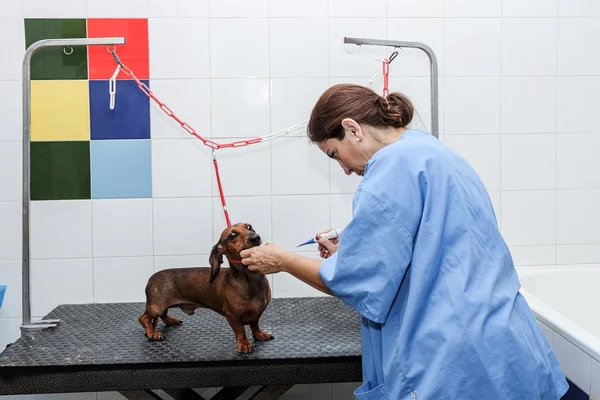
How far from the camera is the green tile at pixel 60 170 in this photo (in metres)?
2.27

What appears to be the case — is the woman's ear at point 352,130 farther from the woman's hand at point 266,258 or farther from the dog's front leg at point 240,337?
the dog's front leg at point 240,337

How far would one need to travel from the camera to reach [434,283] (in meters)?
1.21

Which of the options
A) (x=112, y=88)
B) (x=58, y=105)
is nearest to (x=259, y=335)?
(x=112, y=88)

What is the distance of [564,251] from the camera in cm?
245

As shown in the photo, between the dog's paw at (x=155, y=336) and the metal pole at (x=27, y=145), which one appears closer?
the dog's paw at (x=155, y=336)

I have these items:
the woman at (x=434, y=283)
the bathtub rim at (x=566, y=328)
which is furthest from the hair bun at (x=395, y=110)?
the bathtub rim at (x=566, y=328)

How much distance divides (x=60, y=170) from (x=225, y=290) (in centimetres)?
102

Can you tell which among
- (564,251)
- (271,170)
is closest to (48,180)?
(271,170)

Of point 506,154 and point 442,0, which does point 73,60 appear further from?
point 506,154

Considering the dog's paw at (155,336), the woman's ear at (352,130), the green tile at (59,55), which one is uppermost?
the green tile at (59,55)

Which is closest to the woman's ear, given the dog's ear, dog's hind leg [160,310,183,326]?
the dog's ear

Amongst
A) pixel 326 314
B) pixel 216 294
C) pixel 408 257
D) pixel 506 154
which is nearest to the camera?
pixel 408 257

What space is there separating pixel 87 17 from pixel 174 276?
3.62 ft

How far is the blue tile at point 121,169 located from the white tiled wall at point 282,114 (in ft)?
0.11
